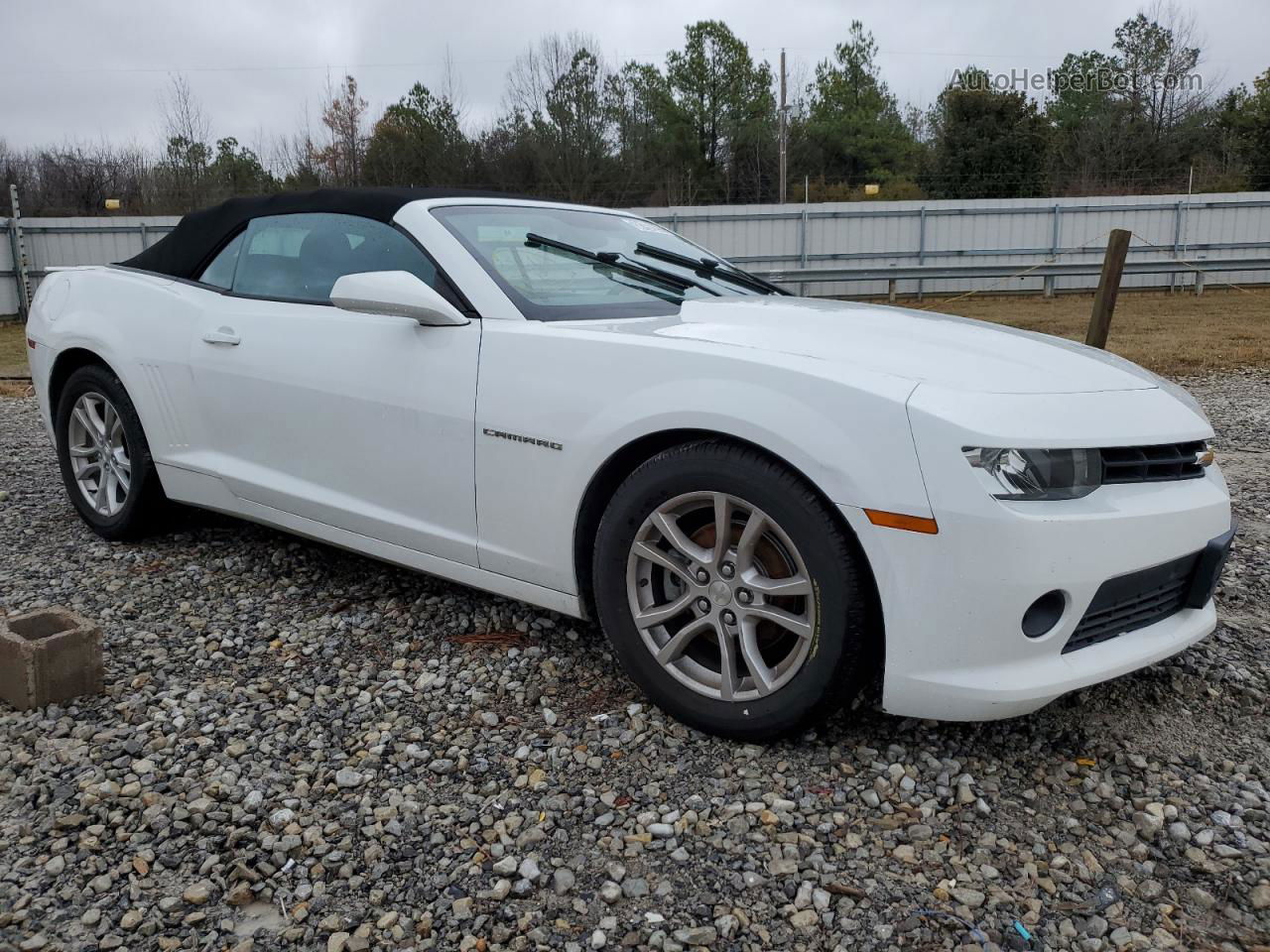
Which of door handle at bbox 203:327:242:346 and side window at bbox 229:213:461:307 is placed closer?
side window at bbox 229:213:461:307

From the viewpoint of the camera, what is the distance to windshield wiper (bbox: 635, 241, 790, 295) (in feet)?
12.0

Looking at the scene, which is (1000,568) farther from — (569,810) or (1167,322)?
(1167,322)

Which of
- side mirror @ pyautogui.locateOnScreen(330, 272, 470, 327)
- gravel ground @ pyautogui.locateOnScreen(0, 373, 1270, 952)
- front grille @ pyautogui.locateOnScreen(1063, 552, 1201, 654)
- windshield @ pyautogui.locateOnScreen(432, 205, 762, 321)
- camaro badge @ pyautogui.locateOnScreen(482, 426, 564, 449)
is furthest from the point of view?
windshield @ pyautogui.locateOnScreen(432, 205, 762, 321)

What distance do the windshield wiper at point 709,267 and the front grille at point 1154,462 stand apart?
1.70 meters

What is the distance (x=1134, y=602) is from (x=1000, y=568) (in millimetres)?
511

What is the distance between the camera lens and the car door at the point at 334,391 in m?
2.97

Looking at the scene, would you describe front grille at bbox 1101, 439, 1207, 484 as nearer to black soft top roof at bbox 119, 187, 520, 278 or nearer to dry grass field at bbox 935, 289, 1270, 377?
black soft top roof at bbox 119, 187, 520, 278

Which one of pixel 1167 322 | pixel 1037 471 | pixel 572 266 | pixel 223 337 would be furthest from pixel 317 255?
pixel 1167 322

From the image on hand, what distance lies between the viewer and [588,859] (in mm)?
2135

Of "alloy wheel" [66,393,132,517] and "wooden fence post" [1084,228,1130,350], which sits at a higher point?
"wooden fence post" [1084,228,1130,350]

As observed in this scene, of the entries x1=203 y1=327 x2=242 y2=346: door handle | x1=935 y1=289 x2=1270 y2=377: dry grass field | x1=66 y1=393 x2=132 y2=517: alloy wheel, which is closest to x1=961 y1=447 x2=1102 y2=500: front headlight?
x1=203 y1=327 x2=242 y2=346: door handle

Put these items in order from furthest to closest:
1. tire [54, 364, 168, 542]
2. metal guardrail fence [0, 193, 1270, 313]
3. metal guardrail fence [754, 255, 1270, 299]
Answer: metal guardrail fence [0, 193, 1270, 313] → metal guardrail fence [754, 255, 1270, 299] → tire [54, 364, 168, 542]

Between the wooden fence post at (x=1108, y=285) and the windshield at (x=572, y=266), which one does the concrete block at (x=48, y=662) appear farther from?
the wooden fence post at (x=1108, y=285)

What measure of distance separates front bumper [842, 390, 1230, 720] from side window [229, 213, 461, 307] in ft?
5.24
